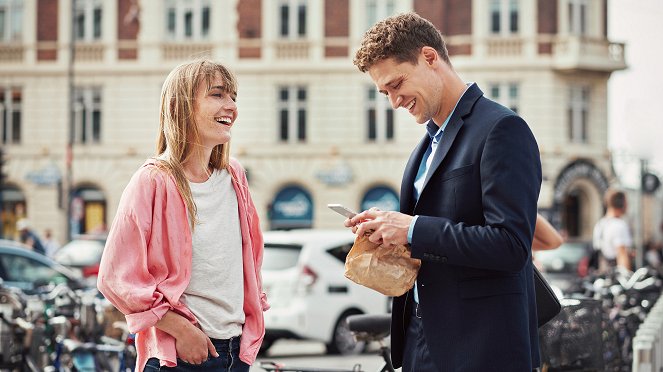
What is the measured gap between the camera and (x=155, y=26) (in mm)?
40562

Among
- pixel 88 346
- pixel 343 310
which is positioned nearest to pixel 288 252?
pixel 343 310

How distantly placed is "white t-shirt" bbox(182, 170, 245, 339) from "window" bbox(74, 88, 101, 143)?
37584mm

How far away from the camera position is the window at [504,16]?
3997cm

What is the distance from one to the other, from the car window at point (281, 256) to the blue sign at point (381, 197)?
81.4 ft

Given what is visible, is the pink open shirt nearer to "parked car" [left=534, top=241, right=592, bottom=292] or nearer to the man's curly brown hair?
the man's curly brown hair

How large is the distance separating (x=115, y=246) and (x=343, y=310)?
11.0 metres

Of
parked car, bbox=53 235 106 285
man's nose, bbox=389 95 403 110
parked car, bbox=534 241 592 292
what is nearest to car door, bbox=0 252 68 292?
parked car, bbox=53 235 106 285

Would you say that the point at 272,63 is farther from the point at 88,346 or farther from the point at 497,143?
the point at 497,143

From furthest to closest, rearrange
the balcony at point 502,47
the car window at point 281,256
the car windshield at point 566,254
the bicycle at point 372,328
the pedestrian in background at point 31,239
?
the balcony at point 502,47, the car windshield at point 566,254, the pedestrian in background at point 31,239, the car window at point 281,256, the bicycle at point 372,328

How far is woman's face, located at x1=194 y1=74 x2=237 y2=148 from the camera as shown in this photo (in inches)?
164

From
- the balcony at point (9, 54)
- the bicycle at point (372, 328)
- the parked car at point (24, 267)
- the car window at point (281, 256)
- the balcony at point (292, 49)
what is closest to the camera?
the bicycle at point (372, 328)

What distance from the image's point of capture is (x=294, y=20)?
133 feet

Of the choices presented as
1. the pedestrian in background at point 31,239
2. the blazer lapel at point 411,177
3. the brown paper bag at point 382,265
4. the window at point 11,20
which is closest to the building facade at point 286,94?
the window at point 11,20

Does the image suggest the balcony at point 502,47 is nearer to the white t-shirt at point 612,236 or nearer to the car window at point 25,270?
the car window at point 25,270
